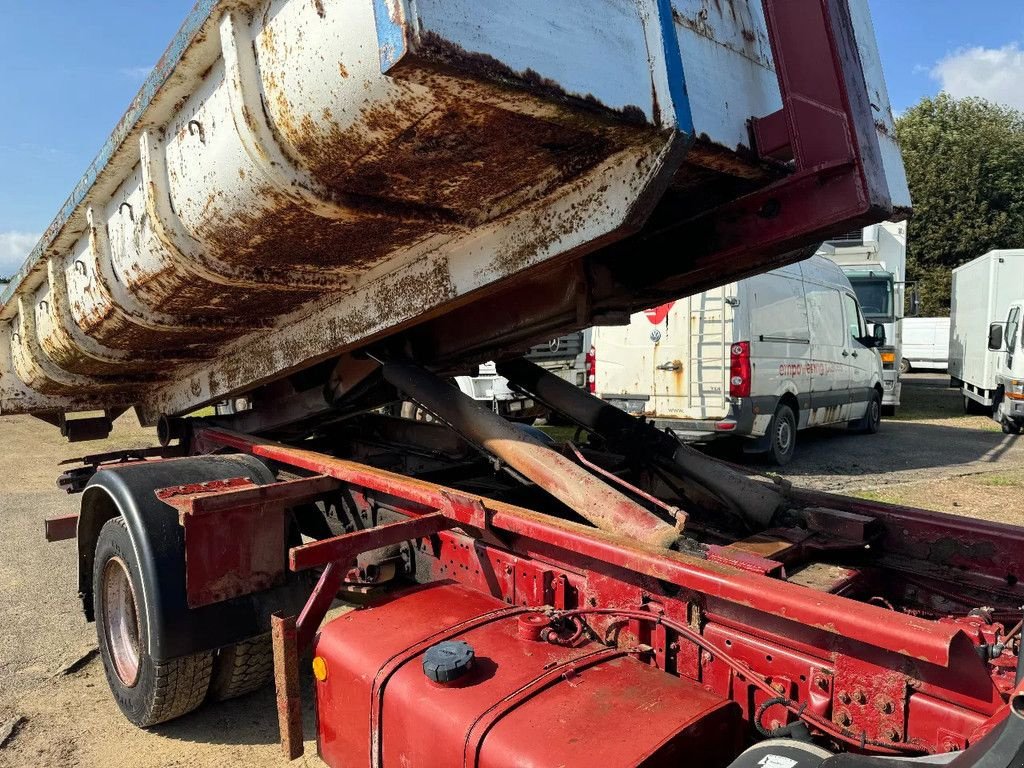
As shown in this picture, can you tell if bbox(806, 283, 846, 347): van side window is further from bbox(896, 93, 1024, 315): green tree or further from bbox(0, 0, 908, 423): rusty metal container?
bbox(896, 93, 1024, 315): green tree

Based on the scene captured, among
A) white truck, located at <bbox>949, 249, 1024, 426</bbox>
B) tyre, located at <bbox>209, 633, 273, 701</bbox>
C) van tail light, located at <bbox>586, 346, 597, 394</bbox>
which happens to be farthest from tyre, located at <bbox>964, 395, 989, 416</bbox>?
tyre, located at <bbox>209, 633, 273, 701</bbox>

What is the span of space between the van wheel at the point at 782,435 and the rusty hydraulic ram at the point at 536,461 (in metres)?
6.74

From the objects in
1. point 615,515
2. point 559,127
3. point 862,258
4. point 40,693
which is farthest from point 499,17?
point 862,258

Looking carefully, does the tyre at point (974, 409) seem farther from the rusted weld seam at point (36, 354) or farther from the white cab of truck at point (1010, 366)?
the rusted weld seam at point (36, 354)

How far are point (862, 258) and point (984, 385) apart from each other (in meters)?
3.24

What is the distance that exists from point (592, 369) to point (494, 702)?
814 centimetres

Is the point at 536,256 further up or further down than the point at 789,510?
further up

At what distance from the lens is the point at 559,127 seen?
2.05 m

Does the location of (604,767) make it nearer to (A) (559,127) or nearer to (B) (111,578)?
(A) (559,127)

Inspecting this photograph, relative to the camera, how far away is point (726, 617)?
2166 mm

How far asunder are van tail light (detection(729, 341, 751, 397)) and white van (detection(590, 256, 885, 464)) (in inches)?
0.4

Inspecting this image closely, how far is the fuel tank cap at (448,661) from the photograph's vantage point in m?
2.18

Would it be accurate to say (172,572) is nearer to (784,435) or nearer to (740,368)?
(740,368)

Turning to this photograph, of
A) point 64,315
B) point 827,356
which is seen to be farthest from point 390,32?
point 827,356
